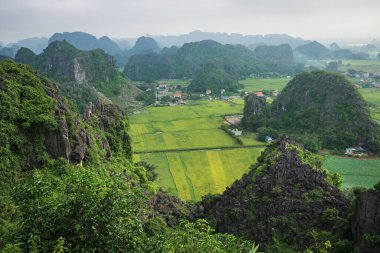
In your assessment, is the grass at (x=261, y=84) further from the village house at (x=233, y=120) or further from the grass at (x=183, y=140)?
the grass at (x=183, y=140)

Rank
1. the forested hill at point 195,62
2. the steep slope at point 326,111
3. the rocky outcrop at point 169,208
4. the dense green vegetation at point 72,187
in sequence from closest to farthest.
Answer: the dense green vegetation at point 72,187, the rocky outcrop at point 169,208, the steep slope at point 326,111, the forested hill at point 195,62

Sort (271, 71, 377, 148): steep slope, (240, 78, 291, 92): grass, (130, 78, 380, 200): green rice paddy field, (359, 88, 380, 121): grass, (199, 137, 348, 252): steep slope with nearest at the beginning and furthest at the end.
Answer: (199, 137, 348, 252): steep slope < (130, 78, 380, 200): green rice paddy field < (271, 71, 377, 148): steep slope < (359, 88, 380, 121): grass < (240, 78, 291, 92): grass

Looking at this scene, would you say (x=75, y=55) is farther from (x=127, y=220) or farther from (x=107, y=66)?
(x=127, y=220)

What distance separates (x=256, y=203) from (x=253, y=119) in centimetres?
4222

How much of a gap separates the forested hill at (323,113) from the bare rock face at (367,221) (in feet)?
117

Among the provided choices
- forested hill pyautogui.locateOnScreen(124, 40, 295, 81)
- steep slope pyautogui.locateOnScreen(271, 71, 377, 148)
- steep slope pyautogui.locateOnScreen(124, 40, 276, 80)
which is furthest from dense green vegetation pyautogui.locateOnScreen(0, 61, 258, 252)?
forested hill pyautogui.locateOnScreen(124, 40, 295, 81)

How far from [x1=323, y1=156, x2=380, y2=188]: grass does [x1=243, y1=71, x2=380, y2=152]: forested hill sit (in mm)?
5354

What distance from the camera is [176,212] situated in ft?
96.3

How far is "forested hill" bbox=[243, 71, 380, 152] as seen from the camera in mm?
55781

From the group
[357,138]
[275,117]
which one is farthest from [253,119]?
[357,138]

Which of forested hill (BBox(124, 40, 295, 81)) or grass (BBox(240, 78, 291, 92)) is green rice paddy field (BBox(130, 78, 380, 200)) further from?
forested hill (BBox(124, 40, 295, 81))

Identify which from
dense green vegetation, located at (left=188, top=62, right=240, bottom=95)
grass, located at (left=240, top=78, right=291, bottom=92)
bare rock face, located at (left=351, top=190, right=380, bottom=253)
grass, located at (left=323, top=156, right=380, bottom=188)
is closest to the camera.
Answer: bare rock face, located at (left=351, top=190, right=380, bottom=253)

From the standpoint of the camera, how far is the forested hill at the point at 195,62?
158375mm

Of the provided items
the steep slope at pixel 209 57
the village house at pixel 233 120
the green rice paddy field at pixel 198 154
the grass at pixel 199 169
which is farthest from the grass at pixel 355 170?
the steep slope at pixel 209 57
